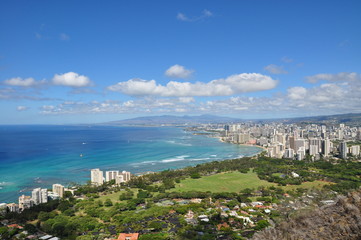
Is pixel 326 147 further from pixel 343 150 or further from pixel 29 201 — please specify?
pixel 29 201

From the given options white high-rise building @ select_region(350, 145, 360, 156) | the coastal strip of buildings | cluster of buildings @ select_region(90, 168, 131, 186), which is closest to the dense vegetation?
cluster of buildings @ select_region(90, 168, 131, 186)

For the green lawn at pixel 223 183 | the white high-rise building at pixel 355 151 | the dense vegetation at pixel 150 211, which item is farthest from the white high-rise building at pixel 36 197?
the white high-rise building at pixel 355 151

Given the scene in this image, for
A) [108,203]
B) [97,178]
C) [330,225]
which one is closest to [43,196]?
[108,203]

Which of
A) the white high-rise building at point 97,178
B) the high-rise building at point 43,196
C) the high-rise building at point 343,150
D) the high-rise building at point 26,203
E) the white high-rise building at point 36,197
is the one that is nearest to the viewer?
the high-rise building at point 26,203

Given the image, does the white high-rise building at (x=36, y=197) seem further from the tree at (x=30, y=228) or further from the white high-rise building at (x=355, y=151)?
the white high-rise building at (x=355, y=151)

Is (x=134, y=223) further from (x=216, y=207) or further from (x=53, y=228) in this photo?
(x=216, y=207)

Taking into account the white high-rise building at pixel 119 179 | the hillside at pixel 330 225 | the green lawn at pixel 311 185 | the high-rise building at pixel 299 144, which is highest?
the hillside at pixel 330 225

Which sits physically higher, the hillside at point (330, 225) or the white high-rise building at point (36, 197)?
the hillside at point (330, 225)

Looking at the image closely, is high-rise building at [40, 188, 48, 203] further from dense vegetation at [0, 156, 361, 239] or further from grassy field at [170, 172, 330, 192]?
grassy field at [170, 172, 330, 192]

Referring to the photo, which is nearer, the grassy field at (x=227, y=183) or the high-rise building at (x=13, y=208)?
the high-rise building at (x=13, y=208)
